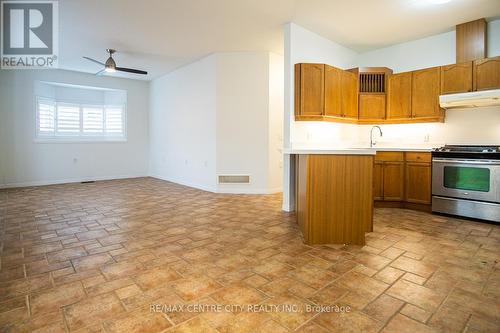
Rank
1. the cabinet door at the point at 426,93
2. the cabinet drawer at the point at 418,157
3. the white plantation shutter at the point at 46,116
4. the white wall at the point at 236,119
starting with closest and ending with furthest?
Answer: the cabinet drawer at the point at 418,157, the cabinet door at the point at 426,93, the white wall at the point at 236,119, the white plantation shutter at the point at 46,116

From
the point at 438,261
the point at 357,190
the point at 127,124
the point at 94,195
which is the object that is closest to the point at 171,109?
the point at 127,124

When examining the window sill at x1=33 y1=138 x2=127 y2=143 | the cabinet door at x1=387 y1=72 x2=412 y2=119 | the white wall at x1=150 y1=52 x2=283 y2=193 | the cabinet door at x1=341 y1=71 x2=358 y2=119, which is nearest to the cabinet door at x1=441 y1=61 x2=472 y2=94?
the cabinet door at x1=387 y1=72 x2=412 y2=119

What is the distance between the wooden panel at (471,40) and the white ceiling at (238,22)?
0.14m

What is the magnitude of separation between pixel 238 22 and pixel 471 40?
3588 mm

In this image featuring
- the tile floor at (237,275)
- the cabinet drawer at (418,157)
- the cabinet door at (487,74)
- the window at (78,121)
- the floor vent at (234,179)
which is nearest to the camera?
the tile floor at (237,275)

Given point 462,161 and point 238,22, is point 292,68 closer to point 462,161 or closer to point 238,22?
point 238,22

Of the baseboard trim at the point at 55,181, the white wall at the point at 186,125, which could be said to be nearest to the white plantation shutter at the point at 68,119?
the baseboard trim at the point at 55,181

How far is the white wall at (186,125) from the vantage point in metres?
6.13

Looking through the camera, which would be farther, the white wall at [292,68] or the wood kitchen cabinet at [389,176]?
the wood kitchen cabinet at [389,176]

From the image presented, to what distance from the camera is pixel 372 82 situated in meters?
5.14

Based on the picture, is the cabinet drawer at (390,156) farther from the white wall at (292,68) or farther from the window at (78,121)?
the window at (78,121)

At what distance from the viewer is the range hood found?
3.76m

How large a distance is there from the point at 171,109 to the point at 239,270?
20.1ft

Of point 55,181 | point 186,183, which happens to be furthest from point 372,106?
point 55,181
